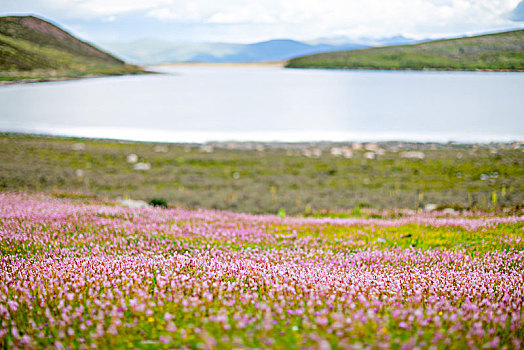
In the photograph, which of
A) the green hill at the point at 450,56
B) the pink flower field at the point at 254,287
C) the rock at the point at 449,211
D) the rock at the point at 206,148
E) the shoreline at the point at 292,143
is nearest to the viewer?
the pink flower field at the point at 254,287

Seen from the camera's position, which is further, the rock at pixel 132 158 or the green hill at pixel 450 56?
the green hill at pixel 450 56

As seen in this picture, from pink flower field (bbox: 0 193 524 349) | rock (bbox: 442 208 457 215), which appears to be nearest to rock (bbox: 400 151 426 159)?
rock (bbox: 442 208 457 215)

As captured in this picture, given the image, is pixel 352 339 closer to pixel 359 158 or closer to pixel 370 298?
pixel 370 298

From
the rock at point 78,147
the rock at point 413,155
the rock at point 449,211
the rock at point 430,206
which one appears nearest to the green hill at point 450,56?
the rock at point 413,155

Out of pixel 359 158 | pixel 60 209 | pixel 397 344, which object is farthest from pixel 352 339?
pixel 359 158

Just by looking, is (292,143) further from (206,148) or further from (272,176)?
(272,176)

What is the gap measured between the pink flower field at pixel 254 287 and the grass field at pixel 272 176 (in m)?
7.34

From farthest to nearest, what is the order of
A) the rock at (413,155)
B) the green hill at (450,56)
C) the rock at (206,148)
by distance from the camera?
the green hill at (450,56), the rock at (206,148), the rock at (413,155)

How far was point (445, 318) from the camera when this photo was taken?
4.43 m

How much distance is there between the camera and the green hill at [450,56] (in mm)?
101500

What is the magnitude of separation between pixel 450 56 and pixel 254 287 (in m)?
169

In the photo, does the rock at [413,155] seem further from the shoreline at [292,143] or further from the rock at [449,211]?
the rock at [449,211]

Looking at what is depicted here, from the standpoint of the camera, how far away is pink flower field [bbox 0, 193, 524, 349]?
4.03 meters

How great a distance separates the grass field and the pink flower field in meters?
7.34
